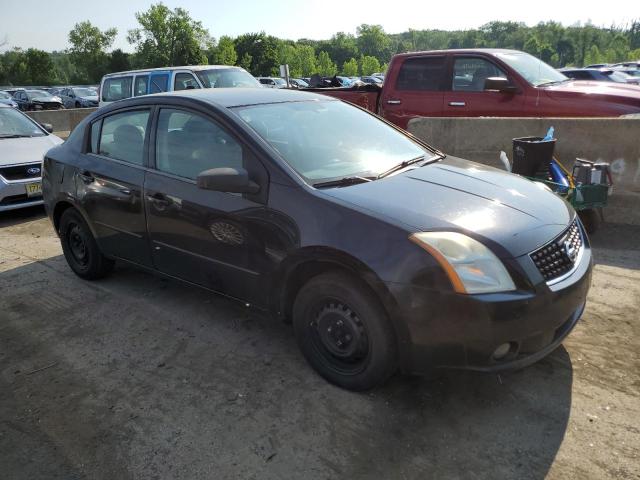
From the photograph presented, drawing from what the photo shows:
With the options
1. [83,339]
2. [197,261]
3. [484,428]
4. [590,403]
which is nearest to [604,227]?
[590,403]

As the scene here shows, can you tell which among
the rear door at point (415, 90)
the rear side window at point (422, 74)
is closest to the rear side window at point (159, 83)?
the rear door at point (415, 90)

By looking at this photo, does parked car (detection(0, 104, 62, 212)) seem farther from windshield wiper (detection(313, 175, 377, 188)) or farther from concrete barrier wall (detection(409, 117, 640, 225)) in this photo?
windshield wiper (detection(313, 175, 377, 188))

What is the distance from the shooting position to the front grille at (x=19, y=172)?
7.11 metres

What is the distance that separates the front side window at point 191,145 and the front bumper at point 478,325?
58.6 inches

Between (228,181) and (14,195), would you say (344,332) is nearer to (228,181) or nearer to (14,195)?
(228,181)

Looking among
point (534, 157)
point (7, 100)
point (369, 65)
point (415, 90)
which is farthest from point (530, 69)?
point (369, 65)

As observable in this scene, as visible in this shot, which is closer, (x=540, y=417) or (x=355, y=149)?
(x=540, y=417)

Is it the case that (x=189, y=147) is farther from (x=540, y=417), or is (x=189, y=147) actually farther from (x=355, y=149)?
(x=540, y=417)

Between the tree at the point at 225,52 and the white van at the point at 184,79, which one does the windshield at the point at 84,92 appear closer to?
the tree at the point at 225,52

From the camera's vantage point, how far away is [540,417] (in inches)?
106

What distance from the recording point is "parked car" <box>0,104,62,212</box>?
7.09 meters

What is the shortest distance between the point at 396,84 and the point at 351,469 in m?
6.70

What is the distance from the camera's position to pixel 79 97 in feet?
117

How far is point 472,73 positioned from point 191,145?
5.20 metres
